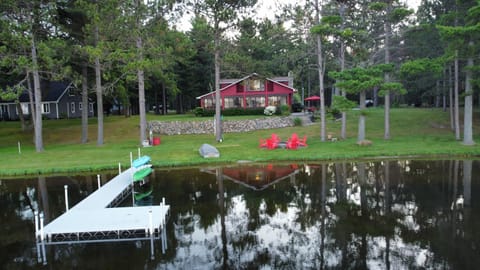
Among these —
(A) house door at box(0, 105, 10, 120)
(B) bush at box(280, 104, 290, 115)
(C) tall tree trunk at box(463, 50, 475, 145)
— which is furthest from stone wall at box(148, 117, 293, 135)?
(A) house door at box(0, 105, 10, 120)

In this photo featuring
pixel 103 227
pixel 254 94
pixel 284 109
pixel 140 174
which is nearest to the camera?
pixel 103 227

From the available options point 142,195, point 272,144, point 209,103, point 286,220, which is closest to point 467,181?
point 286,220

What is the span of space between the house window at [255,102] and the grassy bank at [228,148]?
9696 millimetres

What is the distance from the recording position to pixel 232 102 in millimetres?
43594

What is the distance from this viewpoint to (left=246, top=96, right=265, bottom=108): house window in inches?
1699

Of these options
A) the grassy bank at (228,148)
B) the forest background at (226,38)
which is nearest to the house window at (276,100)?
the grassy bank at (228,148)

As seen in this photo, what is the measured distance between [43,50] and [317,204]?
60.4ft

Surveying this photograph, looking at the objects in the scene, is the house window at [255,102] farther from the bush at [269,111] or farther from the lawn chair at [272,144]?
the lawn chair at [272,144]

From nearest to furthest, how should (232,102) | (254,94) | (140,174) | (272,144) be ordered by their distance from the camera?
(140,174)
(272,144)
(254,94)
(232,102)

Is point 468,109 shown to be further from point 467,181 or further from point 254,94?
point 254,94

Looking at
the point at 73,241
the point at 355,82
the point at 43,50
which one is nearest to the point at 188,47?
A: the point at 43,50

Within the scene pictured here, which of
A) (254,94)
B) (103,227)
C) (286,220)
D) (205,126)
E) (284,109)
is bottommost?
(286,220)

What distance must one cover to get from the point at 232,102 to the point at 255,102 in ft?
8.65

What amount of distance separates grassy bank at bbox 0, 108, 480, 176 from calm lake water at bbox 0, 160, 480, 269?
2627mm
